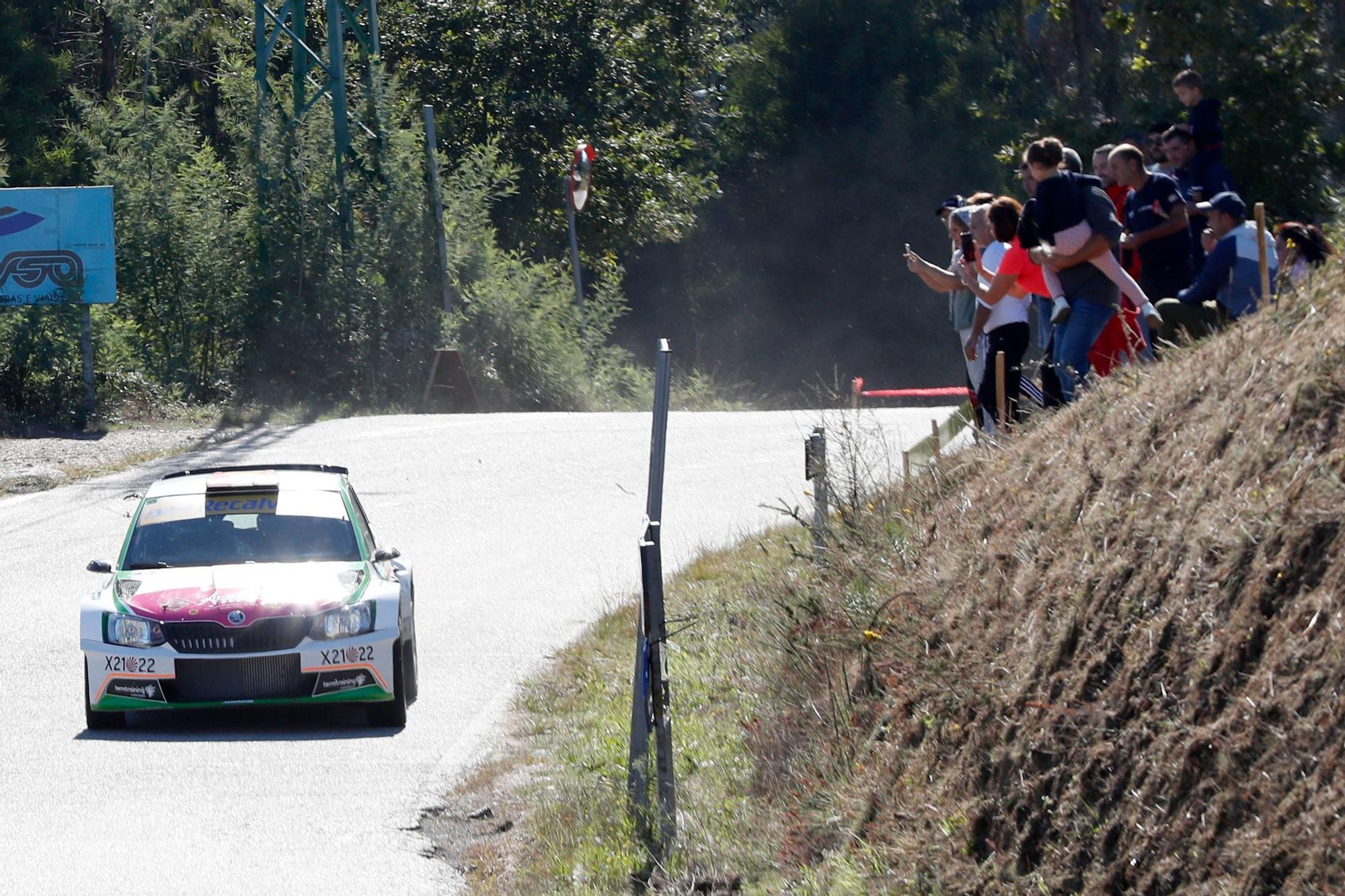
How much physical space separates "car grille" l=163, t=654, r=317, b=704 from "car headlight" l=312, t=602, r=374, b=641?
0.66 ft

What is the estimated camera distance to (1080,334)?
30.5 feet

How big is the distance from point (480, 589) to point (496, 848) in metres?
6.08

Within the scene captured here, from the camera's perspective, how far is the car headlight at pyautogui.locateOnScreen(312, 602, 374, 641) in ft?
30.5

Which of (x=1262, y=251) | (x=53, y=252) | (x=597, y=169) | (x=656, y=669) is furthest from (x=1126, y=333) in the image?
(x=597, y=169)

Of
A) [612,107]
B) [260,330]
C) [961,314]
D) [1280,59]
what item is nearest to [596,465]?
[961,314]

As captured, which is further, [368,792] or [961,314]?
[961,314]

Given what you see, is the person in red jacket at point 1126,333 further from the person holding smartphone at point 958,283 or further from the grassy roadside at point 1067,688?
the grassy roadside at point 1067,688

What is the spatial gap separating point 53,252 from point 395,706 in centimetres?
1602

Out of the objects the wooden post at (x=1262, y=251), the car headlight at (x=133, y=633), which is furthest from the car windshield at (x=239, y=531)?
the wooden post at (x=1262, y=251)

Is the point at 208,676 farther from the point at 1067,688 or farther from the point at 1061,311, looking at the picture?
the point at 1067,688

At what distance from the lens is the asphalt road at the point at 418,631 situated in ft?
23.3

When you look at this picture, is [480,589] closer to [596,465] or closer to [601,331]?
[596,465]

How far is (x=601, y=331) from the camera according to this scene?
3170cm

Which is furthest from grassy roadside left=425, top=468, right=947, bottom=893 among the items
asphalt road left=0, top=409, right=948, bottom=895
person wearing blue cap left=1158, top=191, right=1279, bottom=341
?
person wearing blue cap left=1158, top=191, right=1279, bottom=341
